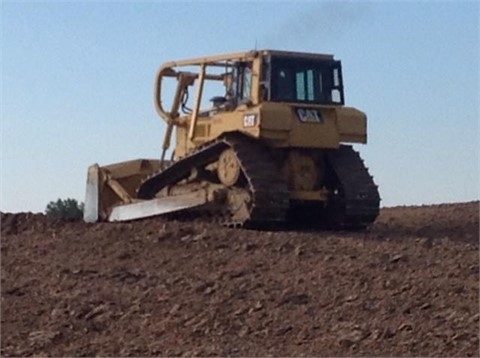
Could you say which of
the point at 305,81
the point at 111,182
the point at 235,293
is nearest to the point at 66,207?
the point at 111,182

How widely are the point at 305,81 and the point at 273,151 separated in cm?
126

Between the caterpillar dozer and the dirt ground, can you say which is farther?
the caterpillar dozer

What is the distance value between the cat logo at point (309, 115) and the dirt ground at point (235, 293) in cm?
187

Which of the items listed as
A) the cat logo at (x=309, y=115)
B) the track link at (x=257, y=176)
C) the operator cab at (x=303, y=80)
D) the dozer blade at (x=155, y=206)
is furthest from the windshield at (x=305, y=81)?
the dozer blade at (x=155, y=206)

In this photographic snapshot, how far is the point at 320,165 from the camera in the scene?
809 inches

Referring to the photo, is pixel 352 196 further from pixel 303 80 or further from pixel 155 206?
pixel 155 206

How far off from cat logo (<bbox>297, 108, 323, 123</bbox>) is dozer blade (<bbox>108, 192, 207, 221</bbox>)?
6.00 ft

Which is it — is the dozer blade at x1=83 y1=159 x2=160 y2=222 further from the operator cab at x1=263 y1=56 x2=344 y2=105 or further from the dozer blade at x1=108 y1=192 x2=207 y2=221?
the operator cab at x1=263 y1=56 x2=344 y2=105

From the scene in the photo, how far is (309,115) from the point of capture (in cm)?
2016

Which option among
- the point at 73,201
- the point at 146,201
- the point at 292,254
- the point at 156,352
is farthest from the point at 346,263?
the point at 73,201

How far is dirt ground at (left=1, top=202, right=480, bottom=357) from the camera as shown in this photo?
13.0 m

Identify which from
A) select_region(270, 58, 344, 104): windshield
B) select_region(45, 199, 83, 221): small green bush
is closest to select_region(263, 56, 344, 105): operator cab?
select_region(270, 58, 344, 104): windshield

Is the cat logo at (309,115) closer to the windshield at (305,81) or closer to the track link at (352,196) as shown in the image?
the windshield at (305,81)

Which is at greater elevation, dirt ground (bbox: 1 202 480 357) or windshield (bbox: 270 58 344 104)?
windshield (bbox: 270 58 344 104)
